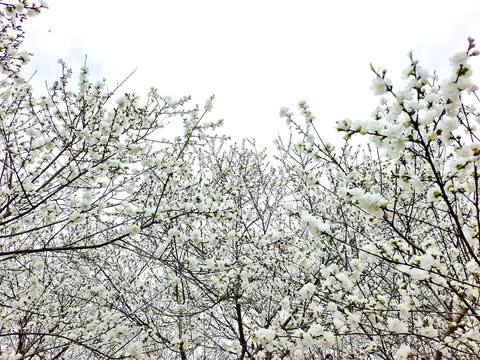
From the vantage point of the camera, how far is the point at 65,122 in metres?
3.71

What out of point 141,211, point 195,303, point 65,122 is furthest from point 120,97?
point 195,303

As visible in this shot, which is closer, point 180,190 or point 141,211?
point 141,211

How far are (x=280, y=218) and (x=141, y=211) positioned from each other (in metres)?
3.82

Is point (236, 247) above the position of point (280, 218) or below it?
below

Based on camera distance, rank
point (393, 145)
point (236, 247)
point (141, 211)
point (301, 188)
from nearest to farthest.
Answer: point (393, 145) → point (141, 211) → point (236, 247) → point (301, 188)

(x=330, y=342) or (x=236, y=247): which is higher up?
(x=236, y=247)

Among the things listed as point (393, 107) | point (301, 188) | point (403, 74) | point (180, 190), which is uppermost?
point (301, 188)

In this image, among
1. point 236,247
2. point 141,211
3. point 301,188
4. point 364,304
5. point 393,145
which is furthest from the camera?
point 301,188

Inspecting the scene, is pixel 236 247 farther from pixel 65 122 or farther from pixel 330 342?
pixel 65 122

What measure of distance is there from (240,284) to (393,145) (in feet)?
12.1

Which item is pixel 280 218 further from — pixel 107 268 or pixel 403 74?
pixel 403 74

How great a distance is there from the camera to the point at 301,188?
6352 millimetres

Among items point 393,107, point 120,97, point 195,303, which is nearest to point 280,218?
point 195,303

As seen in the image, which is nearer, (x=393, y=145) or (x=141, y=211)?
(x=393, y=145)
